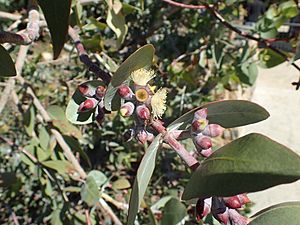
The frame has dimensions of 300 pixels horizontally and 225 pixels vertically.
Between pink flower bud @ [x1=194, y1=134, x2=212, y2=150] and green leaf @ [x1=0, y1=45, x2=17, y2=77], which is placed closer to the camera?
pink flower bud @ [x1=194, y1=134, x2=212, y2=150]

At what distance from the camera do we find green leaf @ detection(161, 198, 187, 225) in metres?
0.77

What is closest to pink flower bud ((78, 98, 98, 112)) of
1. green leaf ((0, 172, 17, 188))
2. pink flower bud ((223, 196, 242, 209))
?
pink flower bud ((223, 196, 242, 209))

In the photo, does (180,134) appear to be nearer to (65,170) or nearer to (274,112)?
(65,170)

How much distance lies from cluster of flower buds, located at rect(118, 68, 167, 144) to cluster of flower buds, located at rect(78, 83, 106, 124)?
6 centimetres

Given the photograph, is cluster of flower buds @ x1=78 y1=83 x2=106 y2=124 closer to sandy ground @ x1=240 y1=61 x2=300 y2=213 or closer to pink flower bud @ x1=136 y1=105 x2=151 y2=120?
pink flower bud @ x1=136 y1=105 x2=151 y2=120

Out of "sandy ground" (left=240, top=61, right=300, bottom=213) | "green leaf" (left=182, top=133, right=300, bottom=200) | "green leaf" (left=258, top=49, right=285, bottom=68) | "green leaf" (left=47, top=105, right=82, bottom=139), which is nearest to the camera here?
"green leaf" (left=182, top=133, right=300, bottom=200)

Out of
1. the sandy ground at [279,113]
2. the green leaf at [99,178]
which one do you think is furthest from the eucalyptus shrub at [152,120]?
the sandy ground at [279,113]

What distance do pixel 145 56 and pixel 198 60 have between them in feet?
4.17

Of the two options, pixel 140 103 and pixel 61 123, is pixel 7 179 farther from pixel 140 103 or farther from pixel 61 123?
pixel 140 103

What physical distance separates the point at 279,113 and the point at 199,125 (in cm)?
352

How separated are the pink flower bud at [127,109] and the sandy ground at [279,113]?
257 centimetres

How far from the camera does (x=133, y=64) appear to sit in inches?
20.5

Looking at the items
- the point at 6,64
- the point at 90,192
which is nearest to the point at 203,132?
the point at 6,64

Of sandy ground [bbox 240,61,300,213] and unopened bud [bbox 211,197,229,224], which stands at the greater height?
unopened bud [bbox 211,197,229,224]
